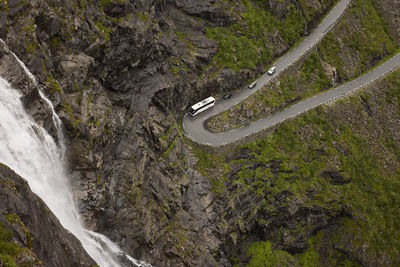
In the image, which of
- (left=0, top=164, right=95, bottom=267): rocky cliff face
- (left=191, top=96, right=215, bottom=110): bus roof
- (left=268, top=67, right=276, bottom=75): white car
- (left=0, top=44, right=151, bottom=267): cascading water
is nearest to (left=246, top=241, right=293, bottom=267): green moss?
(left=191, top=96, right=215, bottom=110): bus roof

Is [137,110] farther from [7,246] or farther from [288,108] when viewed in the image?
[7,246]

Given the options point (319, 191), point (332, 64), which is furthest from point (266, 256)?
point (332, 64)

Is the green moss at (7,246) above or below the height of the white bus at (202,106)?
above

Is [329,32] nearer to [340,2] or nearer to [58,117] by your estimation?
[340,2]

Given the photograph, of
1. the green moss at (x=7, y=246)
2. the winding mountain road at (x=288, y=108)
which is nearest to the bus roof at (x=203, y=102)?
the winding mountain road at (x=288, y=108)

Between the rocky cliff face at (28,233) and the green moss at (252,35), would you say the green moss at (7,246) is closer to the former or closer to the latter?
the rocky cliff face at (28,233)

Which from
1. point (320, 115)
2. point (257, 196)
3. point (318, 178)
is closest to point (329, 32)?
point (320, 115)

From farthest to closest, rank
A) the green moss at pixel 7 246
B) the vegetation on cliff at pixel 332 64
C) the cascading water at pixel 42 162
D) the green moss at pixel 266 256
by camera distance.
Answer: the vegetation on cliff at pixel 332 64 < the green moss at pixel 266 256 < the cascading water at pixel 42 162 < the green moss at pixel 7 246
